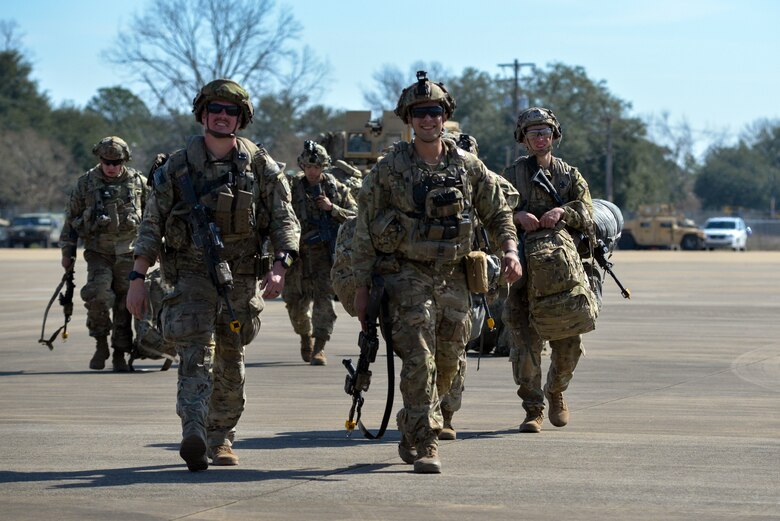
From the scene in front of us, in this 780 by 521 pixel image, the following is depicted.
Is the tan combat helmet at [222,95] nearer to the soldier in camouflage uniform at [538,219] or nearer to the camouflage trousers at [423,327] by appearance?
the camouflage trousers at [423,327]

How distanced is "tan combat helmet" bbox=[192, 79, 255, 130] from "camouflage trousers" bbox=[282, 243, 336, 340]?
6873mm

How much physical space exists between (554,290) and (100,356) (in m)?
6.26

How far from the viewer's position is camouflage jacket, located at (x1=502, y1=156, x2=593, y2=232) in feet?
34.2

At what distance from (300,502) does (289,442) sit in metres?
2.16

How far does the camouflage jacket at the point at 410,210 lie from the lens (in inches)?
338

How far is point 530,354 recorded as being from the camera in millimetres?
10477

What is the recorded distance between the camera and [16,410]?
11.6 m

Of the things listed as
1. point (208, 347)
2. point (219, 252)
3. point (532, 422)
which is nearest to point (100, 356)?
point (532, 422)

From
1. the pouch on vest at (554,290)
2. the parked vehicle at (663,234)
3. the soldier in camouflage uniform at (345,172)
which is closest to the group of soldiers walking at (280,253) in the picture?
the pouch on vest at (554,290)

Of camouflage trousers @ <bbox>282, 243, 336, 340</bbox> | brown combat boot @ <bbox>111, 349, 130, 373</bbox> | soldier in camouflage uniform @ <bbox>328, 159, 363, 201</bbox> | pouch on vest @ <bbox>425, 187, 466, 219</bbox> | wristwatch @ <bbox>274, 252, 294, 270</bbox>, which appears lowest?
brown combat boot @ <bbox>111, 349, 130, 373</bbox>

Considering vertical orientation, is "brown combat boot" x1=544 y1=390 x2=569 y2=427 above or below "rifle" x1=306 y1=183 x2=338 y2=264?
below

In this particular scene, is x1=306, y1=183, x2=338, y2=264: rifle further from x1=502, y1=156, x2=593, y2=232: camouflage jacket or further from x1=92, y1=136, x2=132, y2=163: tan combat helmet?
x1=502, y1=156, x2=593, y2=232: camouflage jacket

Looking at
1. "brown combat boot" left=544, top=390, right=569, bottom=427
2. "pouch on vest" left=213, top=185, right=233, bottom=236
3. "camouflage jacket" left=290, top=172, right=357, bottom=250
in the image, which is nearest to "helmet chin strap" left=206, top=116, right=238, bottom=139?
"pouch on vest" left=213, top=185, right=233, bottom=236

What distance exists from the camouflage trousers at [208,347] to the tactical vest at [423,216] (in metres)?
0.85
